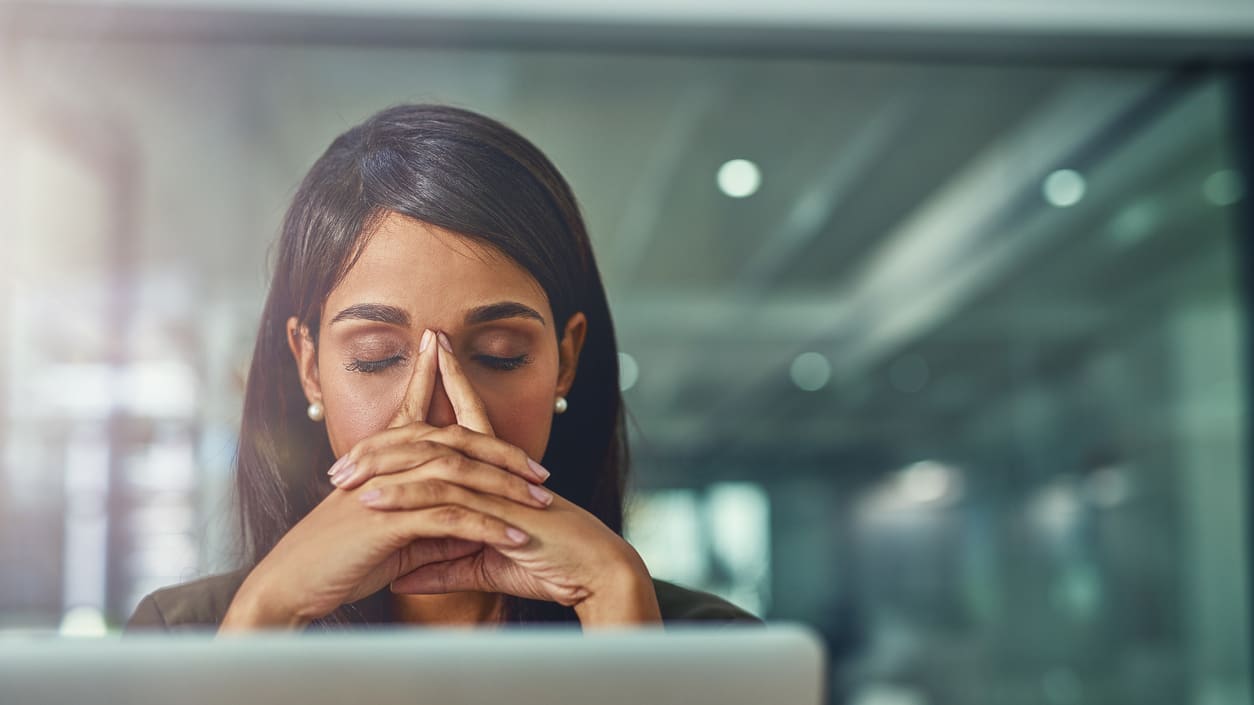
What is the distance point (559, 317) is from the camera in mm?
Answer: 723

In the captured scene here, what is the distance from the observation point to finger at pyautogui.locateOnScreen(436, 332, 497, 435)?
2.11 feet

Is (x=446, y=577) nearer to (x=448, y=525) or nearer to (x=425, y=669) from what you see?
(x=448, y=525)

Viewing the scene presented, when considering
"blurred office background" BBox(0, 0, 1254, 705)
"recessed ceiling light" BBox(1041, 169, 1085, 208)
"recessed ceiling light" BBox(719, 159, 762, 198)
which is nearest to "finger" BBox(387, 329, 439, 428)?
"blurred office background" BBox(0, 0, 1254, 705)

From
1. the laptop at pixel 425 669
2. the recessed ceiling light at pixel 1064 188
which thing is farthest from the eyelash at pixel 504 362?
the recessed ceiling light at pixel 1064 188

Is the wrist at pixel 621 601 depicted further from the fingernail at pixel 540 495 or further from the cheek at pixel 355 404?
the cheek at pixel 355 404

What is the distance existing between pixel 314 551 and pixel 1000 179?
2399 millimetres

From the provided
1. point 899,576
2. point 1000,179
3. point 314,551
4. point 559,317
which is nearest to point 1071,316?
point 1000,179

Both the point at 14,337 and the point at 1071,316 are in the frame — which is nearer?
the point at 14,337

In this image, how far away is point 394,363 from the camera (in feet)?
2.17

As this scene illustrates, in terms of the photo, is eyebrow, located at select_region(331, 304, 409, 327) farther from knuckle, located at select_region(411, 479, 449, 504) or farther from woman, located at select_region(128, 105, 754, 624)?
knuckle, located at select_region(411, 479, 449, 504)

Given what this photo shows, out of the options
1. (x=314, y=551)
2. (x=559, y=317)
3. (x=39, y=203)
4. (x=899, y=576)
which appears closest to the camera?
(x=314, y=551)

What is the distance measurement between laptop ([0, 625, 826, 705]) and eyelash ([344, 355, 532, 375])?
0.78 ft

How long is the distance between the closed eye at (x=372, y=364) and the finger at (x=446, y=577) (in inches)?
5.0

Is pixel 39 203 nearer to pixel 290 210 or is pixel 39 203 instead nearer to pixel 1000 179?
pixel 290 210
